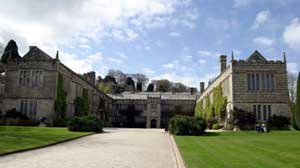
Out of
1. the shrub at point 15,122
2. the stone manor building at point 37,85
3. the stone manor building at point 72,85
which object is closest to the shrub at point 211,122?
the stone manor building at point 72,85

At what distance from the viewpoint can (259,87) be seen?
28969mm

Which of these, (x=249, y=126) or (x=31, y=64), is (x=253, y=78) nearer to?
(x=249, y=126)

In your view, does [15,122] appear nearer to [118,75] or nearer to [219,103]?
[219,103]

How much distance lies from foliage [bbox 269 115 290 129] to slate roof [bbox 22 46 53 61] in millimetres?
25478

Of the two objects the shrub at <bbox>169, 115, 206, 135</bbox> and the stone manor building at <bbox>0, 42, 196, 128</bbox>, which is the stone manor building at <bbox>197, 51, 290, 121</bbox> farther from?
the stone manor building at <bbox>0, 42, 196, 128</bbox>

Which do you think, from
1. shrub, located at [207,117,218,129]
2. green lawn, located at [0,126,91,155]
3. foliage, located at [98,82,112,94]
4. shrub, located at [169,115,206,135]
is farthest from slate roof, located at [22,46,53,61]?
foliage, located at [98,82,112,94]

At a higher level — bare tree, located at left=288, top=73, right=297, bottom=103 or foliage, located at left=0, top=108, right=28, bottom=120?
bare tree, located at left=288, top=73, right=297, bottom=103

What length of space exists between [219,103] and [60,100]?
61.4ft

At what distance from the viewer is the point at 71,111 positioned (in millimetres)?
35469

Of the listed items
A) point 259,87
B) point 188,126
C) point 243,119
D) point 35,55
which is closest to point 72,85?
point 35,55

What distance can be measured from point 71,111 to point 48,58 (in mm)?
7328

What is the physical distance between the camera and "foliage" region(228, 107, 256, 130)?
1095 inches

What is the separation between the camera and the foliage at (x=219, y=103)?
31.8 metres

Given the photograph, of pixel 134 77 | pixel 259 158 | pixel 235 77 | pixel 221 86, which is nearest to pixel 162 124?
pixel 221 86
